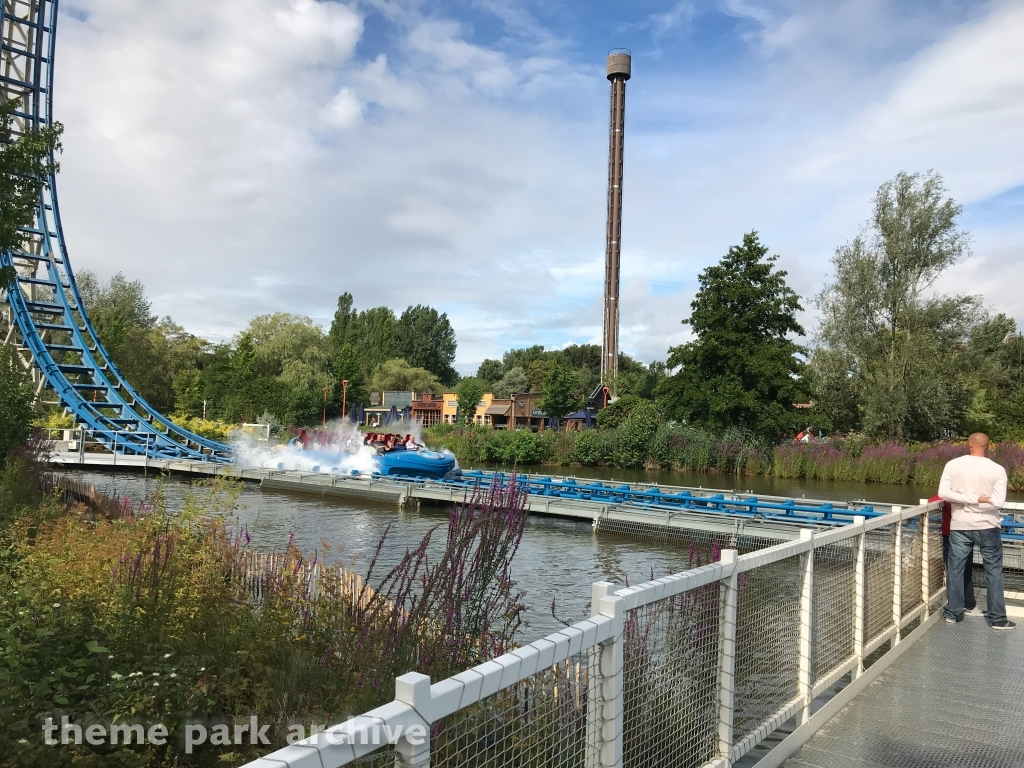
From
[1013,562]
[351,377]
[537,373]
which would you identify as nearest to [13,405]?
[1013,562]

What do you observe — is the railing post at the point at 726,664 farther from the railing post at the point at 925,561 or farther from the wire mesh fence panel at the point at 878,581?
the railing post at the point at 925,561

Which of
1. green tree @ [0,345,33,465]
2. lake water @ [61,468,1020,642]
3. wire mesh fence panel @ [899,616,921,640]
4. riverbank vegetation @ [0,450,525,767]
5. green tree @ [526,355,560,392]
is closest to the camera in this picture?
riverbank vegetation @ [0,450,525,767]

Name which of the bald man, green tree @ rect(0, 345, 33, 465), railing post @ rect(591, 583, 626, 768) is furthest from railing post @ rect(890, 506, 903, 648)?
green tree @ rect(0, 345, 33, 465)

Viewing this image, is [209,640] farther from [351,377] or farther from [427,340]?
[427,340]

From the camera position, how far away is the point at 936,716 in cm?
443

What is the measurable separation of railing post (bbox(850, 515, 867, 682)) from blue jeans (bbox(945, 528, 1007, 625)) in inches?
80.1

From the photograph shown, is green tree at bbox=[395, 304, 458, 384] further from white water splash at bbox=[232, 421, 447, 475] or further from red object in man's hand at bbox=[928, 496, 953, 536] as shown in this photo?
red object in man's hand at bbox=[928, 496, 953, 536]

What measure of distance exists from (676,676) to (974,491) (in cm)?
432

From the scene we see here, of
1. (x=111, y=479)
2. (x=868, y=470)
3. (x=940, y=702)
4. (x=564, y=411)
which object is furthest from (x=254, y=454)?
(x=564, y=411)

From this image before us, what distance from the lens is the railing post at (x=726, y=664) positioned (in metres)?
3.39

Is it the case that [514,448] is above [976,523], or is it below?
below

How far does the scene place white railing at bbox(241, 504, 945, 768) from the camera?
183cm

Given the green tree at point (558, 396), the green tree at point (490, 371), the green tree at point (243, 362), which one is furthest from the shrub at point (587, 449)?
the green tree at point (490, 371)

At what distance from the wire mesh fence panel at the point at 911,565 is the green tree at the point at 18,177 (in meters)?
11.3
